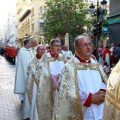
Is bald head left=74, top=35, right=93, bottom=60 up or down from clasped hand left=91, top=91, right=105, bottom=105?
up

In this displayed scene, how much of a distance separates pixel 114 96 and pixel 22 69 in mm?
7410

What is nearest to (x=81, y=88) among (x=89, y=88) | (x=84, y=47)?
(x=89, y=88)

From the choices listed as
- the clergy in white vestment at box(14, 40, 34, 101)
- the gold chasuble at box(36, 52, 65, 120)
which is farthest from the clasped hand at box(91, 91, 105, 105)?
the clergy in white vestment at box(14, 40, 34, 101)

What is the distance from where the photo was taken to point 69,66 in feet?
13.5

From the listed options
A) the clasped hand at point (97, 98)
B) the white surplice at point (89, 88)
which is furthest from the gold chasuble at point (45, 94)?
the clasped hand at point (97, 98)

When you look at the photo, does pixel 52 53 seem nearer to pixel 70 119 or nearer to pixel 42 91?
pixel 42 91

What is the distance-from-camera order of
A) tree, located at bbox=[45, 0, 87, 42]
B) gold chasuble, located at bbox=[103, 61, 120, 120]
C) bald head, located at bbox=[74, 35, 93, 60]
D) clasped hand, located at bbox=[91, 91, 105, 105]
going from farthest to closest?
tree, located at bbox=[45, 0, 87, 42], bald head, located at bbox=[74, 35, 93, 60], clasped hand, located at bbox=[91, 91, 105, 105], gold chasuble, located at bbox=[103, 61, 120, 120]

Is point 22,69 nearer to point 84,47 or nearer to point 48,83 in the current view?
point 48,83

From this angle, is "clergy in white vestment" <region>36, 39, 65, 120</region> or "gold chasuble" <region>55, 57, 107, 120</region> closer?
"gold chasuble" <region>55, 57, 107, 120</region>

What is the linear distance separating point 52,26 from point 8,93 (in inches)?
1235

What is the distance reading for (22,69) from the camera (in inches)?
363

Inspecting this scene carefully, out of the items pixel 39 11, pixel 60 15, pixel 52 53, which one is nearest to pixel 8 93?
pixel 52 53

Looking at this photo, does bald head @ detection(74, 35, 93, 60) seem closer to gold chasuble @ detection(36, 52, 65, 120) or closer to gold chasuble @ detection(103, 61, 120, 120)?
gold chasuble @ detection(36, 52, 65, 120)

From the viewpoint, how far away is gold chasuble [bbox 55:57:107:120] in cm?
399
